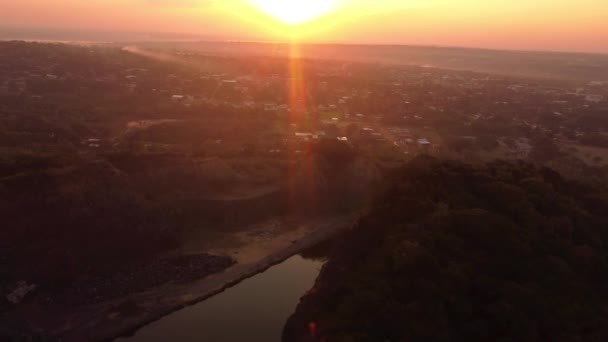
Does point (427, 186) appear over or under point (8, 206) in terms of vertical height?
over

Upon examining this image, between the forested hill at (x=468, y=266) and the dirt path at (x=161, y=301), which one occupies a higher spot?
the forested hill at (x=468, y=266)

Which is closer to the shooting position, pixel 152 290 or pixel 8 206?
pixel 152 290

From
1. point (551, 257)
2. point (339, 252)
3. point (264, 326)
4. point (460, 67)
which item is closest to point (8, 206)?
point (264, 326)

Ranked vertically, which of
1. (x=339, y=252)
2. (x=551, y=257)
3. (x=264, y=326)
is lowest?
(x=264, y=326)

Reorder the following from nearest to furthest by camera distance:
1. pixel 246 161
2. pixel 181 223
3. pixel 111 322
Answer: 1. pixel 111 322
2. pixel 181 223
3. pixel 246 161

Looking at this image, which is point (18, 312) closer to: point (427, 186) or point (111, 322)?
point (111, 322)
